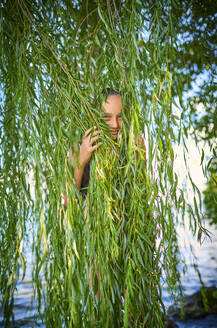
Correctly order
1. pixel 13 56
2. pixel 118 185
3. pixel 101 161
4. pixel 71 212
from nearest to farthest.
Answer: pixel 71 212 < pixel 101 161 < pixel 118 185 < pixel 13 56

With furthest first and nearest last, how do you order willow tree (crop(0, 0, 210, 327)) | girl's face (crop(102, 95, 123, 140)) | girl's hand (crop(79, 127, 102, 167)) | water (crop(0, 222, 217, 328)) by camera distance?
water (crop(0, 222, 217, 328)), girl's face (crop(102, 95, 123, 140)), girl's hand (crop(79, 127, 102, 167)), willow tree (crop(0, 0, 210, 327))

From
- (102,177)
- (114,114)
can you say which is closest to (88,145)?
(102,177)

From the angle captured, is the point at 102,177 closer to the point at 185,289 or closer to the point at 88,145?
the point at 88,145

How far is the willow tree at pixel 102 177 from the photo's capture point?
2.89 ft

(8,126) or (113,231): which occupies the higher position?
(8,126)

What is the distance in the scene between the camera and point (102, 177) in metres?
0.95

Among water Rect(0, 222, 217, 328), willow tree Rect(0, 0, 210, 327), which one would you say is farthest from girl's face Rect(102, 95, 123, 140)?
water Rect(0, 222, 217, 328)

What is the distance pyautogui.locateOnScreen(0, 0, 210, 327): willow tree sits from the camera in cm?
88

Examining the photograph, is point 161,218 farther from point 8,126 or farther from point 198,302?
point 198,302

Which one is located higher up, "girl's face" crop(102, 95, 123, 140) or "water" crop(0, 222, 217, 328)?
"girl's face" crop(102, 95, 123, 140)

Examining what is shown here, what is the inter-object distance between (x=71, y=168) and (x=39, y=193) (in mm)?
130

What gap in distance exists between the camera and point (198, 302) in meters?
2.94

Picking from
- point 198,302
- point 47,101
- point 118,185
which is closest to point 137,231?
point 118,185

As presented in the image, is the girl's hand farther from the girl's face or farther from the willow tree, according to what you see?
the girl's face
